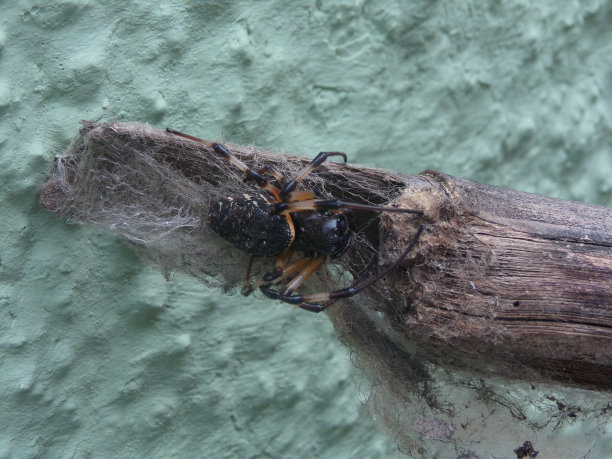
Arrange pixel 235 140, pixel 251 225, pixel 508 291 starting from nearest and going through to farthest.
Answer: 1. pixel 508 291
2. pixel 251 225
3. pixel 235 140

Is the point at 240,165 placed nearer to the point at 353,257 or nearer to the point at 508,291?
the point at 353,257

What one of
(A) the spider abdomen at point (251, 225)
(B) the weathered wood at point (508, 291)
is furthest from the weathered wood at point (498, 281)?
(A) the spider abdomen at point (251, 225)

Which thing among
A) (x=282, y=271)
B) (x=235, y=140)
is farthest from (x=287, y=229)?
(x=235, y=140)

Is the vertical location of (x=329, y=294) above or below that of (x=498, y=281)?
below

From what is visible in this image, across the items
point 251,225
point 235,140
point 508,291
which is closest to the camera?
point 508,291

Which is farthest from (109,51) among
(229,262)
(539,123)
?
(539,123)

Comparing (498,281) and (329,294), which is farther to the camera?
(329,294)
